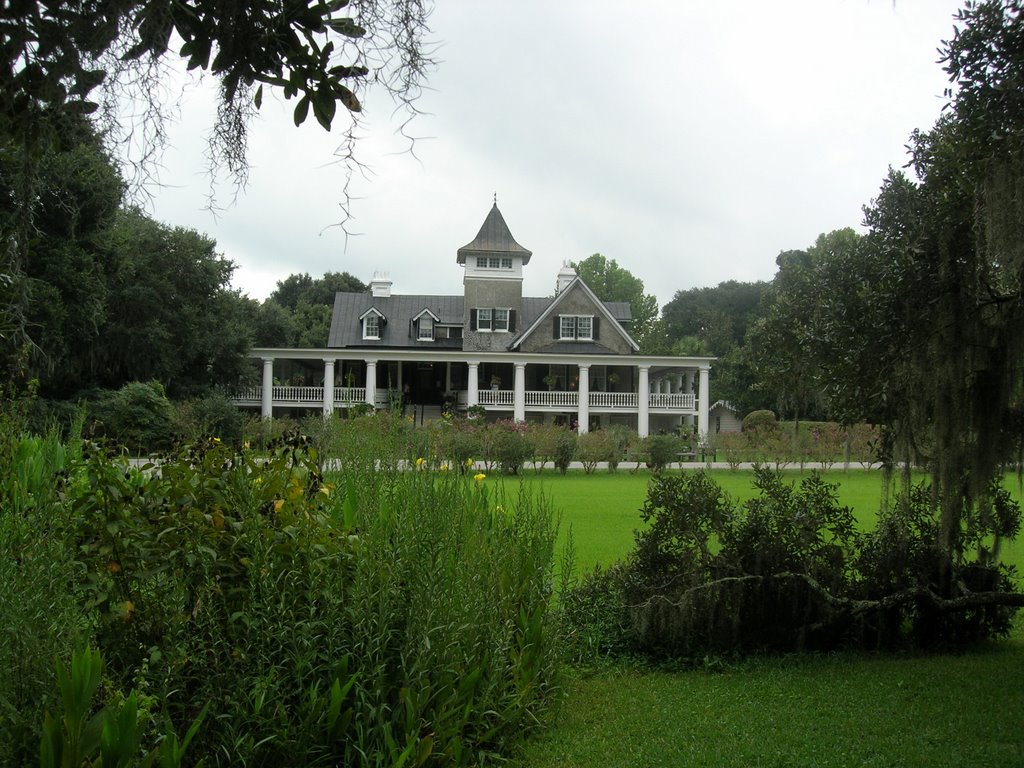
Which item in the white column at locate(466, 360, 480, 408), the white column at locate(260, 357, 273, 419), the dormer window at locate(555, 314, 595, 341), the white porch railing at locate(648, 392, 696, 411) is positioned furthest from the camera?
the dormer window at locate(555, 314, 595, 341)

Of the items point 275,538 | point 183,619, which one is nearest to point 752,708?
point 275,538

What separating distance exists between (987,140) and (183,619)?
4.87 metres

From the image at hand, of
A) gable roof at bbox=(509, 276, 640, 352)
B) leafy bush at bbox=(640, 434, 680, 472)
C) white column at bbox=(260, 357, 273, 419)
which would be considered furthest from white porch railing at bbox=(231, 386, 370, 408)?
leafy bush at bbox=(640, 434, 680, 472)

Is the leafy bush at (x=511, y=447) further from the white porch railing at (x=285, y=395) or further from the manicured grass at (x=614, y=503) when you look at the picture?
the white porch railing at (x=285, y=395)

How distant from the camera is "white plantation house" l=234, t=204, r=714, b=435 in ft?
118

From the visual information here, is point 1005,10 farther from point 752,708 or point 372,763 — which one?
point 372,763

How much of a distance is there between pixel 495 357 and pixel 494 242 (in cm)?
640

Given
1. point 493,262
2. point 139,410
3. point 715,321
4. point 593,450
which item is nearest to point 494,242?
point 493,262

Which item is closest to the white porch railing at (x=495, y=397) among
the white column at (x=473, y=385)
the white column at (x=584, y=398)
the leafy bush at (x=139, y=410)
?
the white column at (x=473, y=385)

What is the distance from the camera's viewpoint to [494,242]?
39.5m

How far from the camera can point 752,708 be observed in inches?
196

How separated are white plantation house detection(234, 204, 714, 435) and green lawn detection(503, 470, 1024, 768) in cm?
2917

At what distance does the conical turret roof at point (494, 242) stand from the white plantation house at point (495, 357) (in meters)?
0.04

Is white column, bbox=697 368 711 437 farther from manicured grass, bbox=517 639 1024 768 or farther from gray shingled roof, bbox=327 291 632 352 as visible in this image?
manicured grass, bbox=517 639 1024 768
